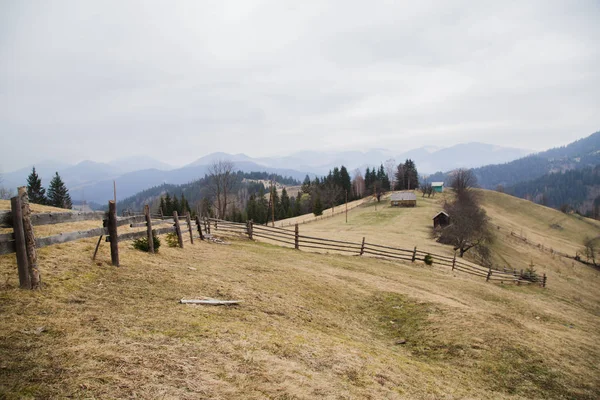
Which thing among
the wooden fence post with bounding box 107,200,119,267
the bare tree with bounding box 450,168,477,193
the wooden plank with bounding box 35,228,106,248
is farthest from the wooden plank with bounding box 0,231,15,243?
the bare tree with bounding box 450,168,477,193

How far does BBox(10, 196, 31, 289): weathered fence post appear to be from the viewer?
19.5ft

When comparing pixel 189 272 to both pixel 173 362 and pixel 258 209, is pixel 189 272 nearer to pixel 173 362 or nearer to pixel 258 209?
pixel 173 362

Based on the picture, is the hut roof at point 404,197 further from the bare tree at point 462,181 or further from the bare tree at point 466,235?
the bare tree at point 466,235

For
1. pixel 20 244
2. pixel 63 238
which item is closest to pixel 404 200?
pixel 63 238

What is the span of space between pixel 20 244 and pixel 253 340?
517cm

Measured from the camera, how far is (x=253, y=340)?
5855 mm

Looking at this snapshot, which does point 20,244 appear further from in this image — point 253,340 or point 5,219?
point 253,340

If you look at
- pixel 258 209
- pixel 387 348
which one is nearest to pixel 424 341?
pixel 387 348

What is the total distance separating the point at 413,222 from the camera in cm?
5772

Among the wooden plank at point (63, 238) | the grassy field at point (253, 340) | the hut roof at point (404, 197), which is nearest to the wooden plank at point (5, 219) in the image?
the wooden plank at point (63, 238)

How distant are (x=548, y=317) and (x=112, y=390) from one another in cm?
1585

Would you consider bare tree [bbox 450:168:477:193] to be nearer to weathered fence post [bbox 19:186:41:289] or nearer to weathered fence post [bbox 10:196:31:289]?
weathered fence post [bbox 19:186:41:289]

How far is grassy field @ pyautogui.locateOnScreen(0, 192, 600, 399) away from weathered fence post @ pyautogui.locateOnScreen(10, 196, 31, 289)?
261 millimetres

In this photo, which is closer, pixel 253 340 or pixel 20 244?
pixel 253 340
